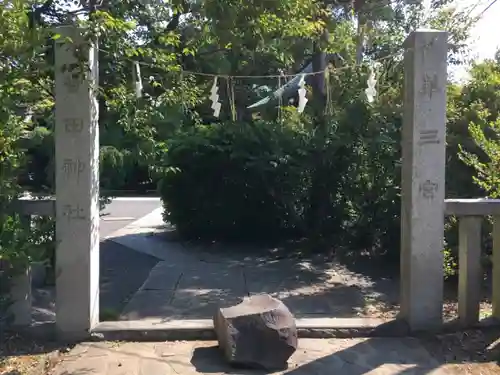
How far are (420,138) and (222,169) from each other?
5.83 metres

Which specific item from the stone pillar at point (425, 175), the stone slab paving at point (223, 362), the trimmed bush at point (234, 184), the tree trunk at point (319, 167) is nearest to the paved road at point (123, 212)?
the trimmed bush at point (234, 184)

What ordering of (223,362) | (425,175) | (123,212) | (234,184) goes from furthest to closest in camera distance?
1. (123,212)
2. (234,184)
3. (425,175)
4. (223,362)

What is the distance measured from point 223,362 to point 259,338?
37cm

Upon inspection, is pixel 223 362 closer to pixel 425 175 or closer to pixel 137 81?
pixel 425 175

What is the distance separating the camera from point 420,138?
5.12 metres

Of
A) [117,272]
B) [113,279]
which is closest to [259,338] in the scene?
[113,279]

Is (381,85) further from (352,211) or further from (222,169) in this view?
(222,169)

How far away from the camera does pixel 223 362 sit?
468cm

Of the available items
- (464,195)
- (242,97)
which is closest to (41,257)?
(464,195)

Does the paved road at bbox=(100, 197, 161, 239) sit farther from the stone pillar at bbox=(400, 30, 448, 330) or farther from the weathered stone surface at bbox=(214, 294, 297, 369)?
the stone pillar at bbox=(400, 30, 448, 330)

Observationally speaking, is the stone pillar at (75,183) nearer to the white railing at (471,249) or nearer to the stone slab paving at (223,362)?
the stone slab paving at (223,362)

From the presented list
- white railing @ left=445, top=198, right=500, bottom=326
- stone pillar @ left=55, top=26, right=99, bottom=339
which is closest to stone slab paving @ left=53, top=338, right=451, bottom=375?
stone pillar @ left=55, top=26, right=99, bottom=339

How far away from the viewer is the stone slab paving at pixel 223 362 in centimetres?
452

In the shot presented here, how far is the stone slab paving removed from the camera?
14.8 feet
